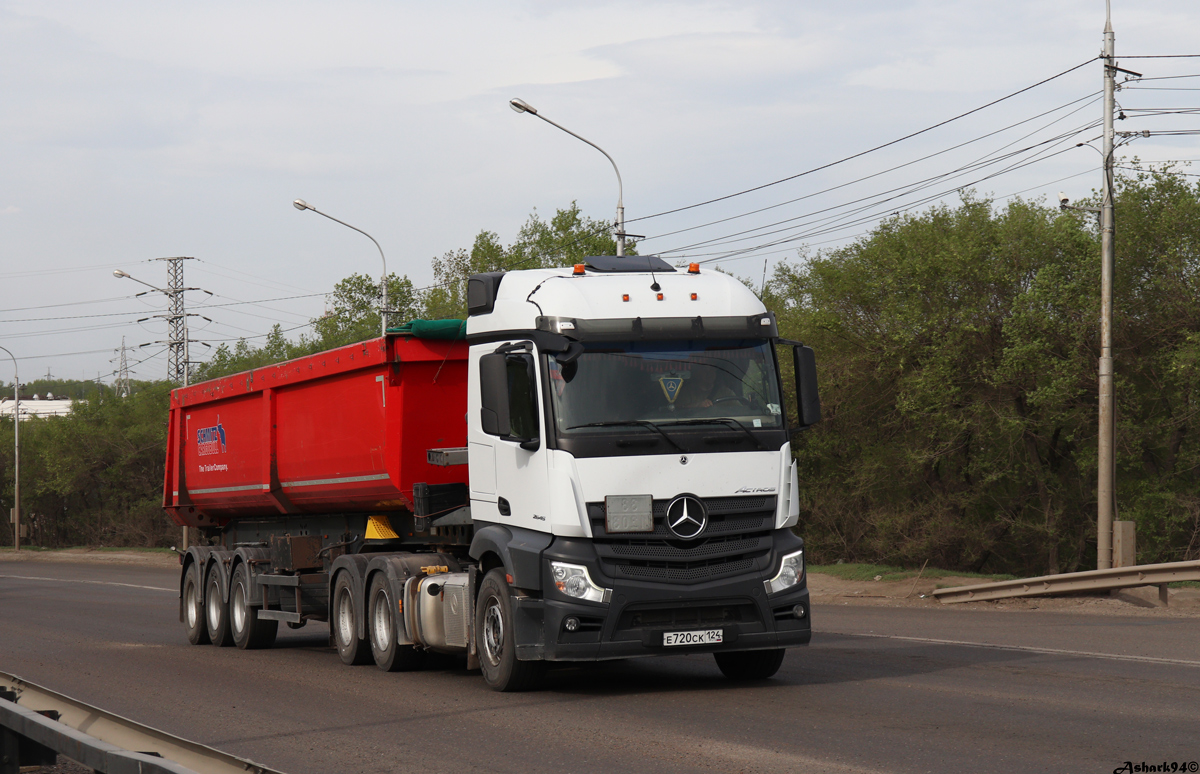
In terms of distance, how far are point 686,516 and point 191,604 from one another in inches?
394

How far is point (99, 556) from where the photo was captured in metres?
49.8

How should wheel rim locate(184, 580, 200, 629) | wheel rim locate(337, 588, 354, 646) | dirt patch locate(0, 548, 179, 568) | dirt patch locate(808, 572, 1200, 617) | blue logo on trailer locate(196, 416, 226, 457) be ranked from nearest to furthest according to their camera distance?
wheel rim locate(337, 588, 354, 646), wheel rim locate(184, 580, 200, 629), blue logo on trailer locate(196, 416, 226, 457), dirt patch locate(808, 572, 1200, 617), dirt patch locate(0, 548, 179, 568)

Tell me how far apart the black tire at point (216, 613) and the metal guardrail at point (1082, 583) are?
1145cm

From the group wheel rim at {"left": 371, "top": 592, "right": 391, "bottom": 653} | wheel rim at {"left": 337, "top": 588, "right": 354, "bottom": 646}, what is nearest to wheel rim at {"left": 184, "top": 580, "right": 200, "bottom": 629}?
wheel rim at {"left": 337, "top": 588, "right": 354, "bottom": 646}

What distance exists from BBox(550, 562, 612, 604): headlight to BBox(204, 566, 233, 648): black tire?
8.11 meters

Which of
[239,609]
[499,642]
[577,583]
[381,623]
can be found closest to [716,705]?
[577,583]

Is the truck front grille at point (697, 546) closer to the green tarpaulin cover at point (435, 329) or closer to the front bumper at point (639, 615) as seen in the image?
the front bumper at point (639, 615)

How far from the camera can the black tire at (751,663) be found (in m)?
10.6

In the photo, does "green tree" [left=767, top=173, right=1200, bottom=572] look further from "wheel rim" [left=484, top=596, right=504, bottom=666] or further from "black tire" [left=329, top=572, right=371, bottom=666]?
"wheel rim" [left=484, top=596, right=504, bottom=666]

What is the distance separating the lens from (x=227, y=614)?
53.5 feet

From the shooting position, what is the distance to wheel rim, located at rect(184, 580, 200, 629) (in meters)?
17.0

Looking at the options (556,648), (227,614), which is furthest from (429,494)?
(227,614)

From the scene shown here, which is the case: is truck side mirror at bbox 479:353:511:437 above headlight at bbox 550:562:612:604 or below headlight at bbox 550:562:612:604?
above

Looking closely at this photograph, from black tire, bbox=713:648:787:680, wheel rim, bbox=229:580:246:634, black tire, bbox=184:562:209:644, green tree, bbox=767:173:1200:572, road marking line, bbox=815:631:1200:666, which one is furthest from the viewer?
green tree, bbox=767:173:1200:572
